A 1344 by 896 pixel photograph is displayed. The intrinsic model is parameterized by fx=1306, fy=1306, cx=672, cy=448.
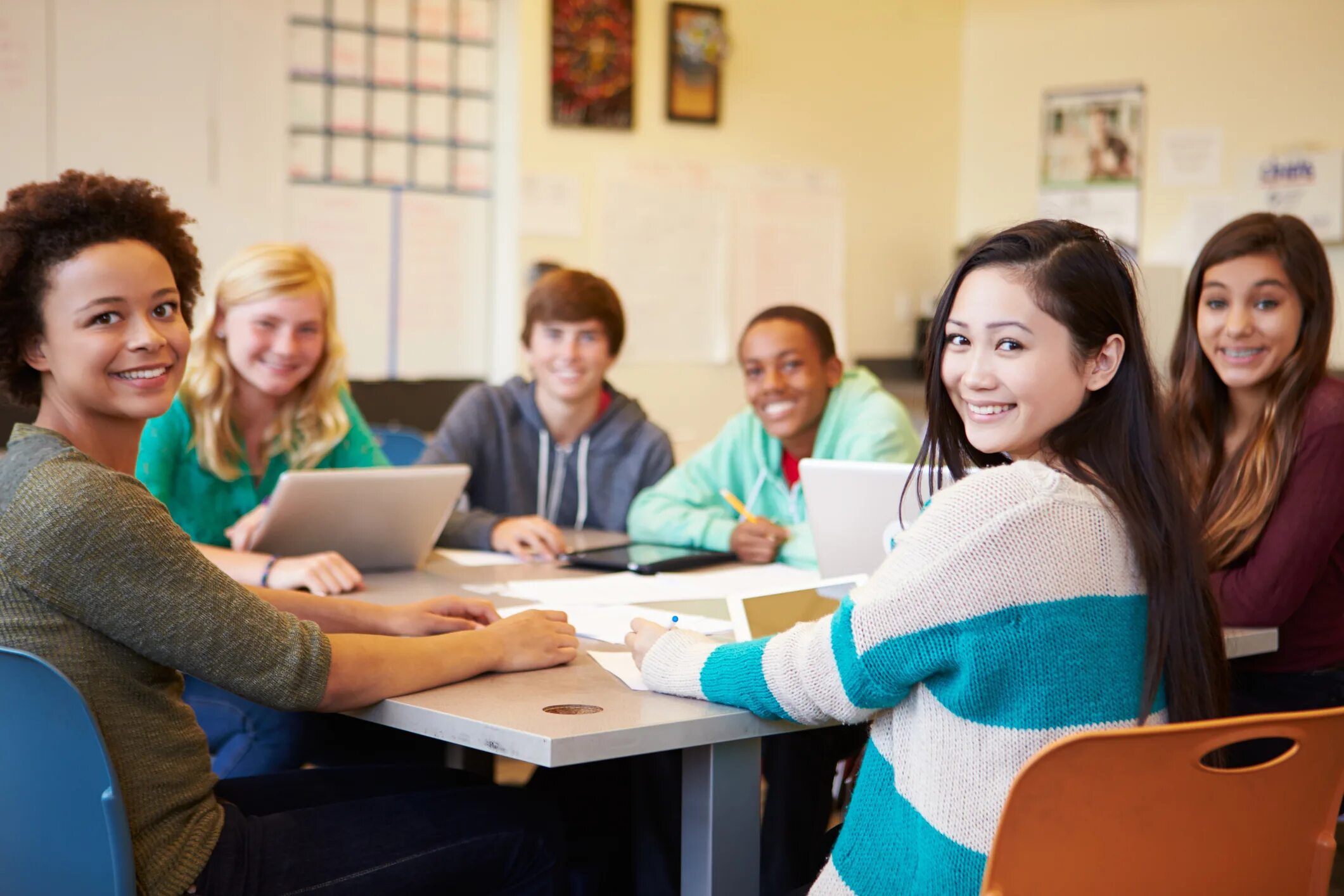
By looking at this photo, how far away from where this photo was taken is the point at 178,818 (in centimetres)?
125

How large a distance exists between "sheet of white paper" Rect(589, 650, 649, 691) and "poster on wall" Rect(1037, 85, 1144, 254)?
3.93 metres

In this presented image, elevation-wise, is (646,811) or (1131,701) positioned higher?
(1131,701)

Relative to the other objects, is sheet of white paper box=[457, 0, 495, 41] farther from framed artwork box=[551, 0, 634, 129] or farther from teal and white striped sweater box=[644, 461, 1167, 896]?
teal and white striped sweater box=[644, 461, 1167, 896]

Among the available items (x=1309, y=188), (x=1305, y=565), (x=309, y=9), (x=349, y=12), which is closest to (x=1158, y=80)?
(x=1309, y=188)

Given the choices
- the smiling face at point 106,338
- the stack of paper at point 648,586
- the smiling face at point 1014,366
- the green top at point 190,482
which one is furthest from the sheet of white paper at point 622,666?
the green top at point 190,482

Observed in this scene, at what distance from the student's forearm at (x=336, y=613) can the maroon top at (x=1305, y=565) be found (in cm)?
112

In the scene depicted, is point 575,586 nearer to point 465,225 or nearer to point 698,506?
point 698,506

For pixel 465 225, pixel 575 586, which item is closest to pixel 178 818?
pixel 575 586

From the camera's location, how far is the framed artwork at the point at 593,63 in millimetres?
4457

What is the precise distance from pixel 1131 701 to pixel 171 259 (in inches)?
43.6

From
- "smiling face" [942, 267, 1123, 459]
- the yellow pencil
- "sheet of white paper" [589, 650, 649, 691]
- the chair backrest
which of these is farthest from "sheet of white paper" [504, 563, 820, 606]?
the chair backrest

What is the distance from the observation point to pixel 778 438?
260cm

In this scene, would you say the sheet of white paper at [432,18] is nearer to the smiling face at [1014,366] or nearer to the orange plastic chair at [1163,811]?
the smiling face at [1014,366]

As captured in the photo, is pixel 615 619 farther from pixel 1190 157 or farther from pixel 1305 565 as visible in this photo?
pixel 1190 157
